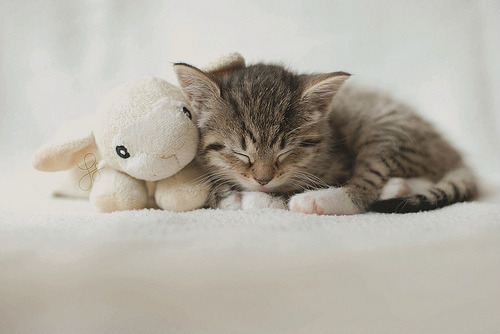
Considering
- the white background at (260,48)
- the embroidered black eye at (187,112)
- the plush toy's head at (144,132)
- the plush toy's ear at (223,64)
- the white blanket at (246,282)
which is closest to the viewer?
the white blanket at (246,282)

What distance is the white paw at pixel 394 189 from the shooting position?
4.35 ft

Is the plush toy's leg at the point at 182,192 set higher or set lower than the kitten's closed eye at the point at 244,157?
lower

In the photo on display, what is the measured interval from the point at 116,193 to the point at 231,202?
14.0 inches

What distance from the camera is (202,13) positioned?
2.15 meters

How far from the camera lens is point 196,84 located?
127 centimetres

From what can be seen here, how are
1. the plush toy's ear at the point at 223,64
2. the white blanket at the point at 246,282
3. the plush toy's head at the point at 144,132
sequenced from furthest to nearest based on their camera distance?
the plush toy's ear at the point at 223,64
the plush toy's head at the point at 144,132
the white blanket at the point at 246,282

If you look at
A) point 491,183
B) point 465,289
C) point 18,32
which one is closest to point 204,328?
point 465,289

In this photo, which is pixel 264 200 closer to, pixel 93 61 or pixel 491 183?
pixel 491 183

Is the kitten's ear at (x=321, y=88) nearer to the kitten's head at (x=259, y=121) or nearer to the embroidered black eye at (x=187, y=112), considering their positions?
the kitten's head at (x=259, y=121)

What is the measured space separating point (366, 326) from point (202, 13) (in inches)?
73.7

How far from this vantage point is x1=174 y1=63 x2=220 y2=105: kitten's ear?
1.22m

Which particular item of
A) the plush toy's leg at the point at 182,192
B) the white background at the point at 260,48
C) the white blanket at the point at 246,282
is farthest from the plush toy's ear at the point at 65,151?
the white background at the point at 260,48

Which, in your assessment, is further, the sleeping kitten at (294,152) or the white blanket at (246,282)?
the sleeping kitten at (294,152)

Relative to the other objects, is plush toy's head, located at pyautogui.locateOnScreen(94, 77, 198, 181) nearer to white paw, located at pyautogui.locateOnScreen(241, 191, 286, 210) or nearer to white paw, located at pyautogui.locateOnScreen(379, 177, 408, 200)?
white paw, located at pyautogui.locateOnScreen(241, 191, 286, 210)
